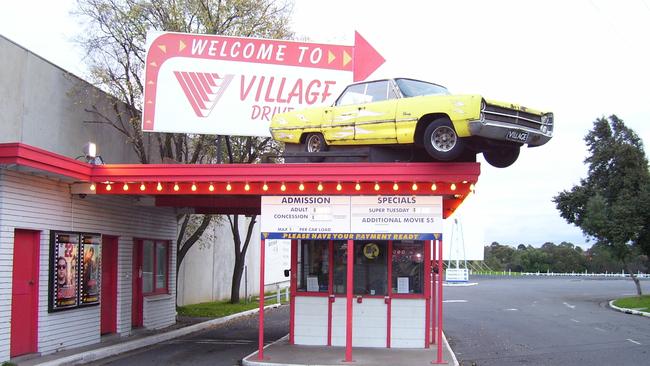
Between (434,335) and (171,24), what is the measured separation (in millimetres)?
11007

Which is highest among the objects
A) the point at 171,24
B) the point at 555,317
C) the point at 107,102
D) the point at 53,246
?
the point at 171,24

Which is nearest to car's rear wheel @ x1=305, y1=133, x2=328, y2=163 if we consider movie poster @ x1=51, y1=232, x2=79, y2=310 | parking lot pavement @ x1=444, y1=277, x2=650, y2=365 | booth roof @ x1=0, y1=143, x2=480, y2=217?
booth roof @ x1=0, y1=143, x2=480, y2=217

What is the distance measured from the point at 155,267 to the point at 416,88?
9068 millimetres

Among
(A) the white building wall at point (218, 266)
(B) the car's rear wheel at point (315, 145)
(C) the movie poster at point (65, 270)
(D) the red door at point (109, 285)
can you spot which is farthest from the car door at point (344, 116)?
(A) the white building wall at point (218, 266)

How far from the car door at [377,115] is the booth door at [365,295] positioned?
8.28 ft

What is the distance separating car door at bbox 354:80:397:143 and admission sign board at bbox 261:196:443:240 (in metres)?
1.08

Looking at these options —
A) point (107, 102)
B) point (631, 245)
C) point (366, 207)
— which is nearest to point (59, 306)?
point (366, 207)

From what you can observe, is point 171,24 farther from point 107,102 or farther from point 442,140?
point 442,140

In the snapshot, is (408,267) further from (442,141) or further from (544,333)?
(544,333)

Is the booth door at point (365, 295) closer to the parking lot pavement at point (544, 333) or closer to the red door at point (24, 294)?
the parking lot pavement at point (544, 333)

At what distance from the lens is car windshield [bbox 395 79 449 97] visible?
38.4ft

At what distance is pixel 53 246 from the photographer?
12.4 meters

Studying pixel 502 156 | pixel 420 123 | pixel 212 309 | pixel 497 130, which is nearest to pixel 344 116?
pixel 420 123

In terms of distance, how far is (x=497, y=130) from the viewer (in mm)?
10227
